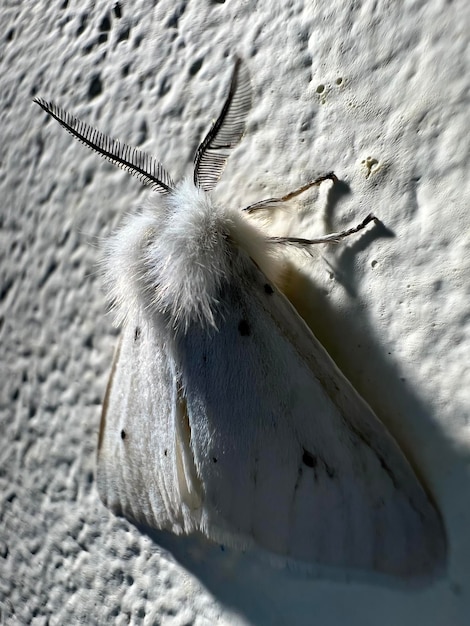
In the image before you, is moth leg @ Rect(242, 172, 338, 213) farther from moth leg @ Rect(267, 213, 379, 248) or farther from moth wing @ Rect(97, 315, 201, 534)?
moth wing @ Rect(97, 315, 201, 534)

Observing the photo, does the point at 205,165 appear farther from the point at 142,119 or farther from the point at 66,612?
the point at 66,612

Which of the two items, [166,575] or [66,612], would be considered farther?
[66,612]

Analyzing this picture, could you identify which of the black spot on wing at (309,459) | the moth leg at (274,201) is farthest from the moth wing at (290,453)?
the moth leg at (274,201)

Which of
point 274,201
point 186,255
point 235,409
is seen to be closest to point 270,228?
point 274,201

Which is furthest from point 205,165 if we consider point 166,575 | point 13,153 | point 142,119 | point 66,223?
point 13,153

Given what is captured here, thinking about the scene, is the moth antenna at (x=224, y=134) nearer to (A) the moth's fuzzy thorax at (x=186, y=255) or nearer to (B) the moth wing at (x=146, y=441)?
(A) the moth's fuzzy thorax at (x=186, y=255)

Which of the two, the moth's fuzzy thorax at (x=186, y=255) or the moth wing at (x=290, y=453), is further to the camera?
the moth's fuzzy thorax at (x=186, y=255)
